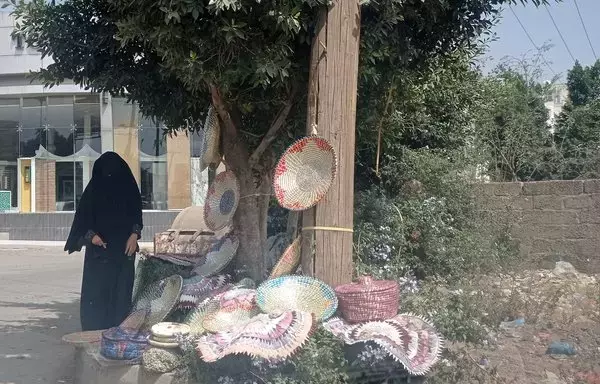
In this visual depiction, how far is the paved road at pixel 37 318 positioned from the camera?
21.0ft

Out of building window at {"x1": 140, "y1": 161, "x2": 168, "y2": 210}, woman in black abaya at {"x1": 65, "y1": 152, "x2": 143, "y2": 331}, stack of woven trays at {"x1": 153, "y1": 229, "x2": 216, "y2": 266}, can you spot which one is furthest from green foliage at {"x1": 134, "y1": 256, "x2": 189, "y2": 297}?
building window at {"x1": 140, "y1": 161, "x2": 168, "y2": 210}

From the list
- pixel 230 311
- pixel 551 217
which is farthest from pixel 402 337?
pixel 551 217

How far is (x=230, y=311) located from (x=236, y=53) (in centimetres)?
184

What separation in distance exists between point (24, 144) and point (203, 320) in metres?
23.7

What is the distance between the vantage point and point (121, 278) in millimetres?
7047

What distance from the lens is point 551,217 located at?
28.4 feet

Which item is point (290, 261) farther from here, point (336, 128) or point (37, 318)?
point (37, 318)

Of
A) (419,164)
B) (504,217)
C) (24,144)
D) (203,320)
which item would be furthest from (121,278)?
(24,144)

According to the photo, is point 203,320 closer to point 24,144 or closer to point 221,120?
point 221,120

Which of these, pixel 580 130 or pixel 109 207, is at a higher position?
pixel 580 130

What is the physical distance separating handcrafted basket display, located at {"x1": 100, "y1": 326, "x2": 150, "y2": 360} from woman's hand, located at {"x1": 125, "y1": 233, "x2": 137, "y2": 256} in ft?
6.18

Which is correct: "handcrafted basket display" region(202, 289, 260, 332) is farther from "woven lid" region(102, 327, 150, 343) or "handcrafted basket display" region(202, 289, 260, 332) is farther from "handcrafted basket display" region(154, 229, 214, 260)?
"handcrafted basket display" region(154, 229, 214, 260)

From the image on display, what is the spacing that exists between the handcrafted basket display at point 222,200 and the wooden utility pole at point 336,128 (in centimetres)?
129

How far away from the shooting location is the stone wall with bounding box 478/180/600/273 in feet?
27.6
